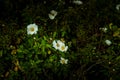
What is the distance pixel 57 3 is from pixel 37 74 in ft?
3.95

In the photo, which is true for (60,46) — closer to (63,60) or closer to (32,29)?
(63,60)

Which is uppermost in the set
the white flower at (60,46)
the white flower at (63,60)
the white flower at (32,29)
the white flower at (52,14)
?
the white flower at (52,14)

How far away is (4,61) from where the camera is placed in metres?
3.24

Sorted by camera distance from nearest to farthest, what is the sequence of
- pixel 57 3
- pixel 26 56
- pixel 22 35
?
1. pixel 26 56
2. pixel 22 35
3. pixel 57 3

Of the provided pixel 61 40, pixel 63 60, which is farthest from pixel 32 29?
pixel 63 60

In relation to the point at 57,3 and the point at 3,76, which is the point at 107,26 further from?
the point at 3,76

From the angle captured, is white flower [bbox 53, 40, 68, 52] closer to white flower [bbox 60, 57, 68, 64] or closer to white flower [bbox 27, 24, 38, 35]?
white flower [bbox 60, 57, 68, 64]

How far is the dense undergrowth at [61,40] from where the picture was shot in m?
3.17

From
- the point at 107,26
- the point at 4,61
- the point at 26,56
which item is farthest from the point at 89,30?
the point at 4,61

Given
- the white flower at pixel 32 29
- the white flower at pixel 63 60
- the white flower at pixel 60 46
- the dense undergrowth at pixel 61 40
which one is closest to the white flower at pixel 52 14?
the dense undergrowth at pixel 61 40

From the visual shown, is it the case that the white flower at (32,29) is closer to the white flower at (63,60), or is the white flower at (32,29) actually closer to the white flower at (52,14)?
the white flower at (52,14)

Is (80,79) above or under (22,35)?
under

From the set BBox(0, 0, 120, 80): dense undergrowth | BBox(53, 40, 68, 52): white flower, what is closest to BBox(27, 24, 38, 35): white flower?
BBox(0, 0, 120, 80): dense undergrowth

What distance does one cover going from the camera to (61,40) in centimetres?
342
